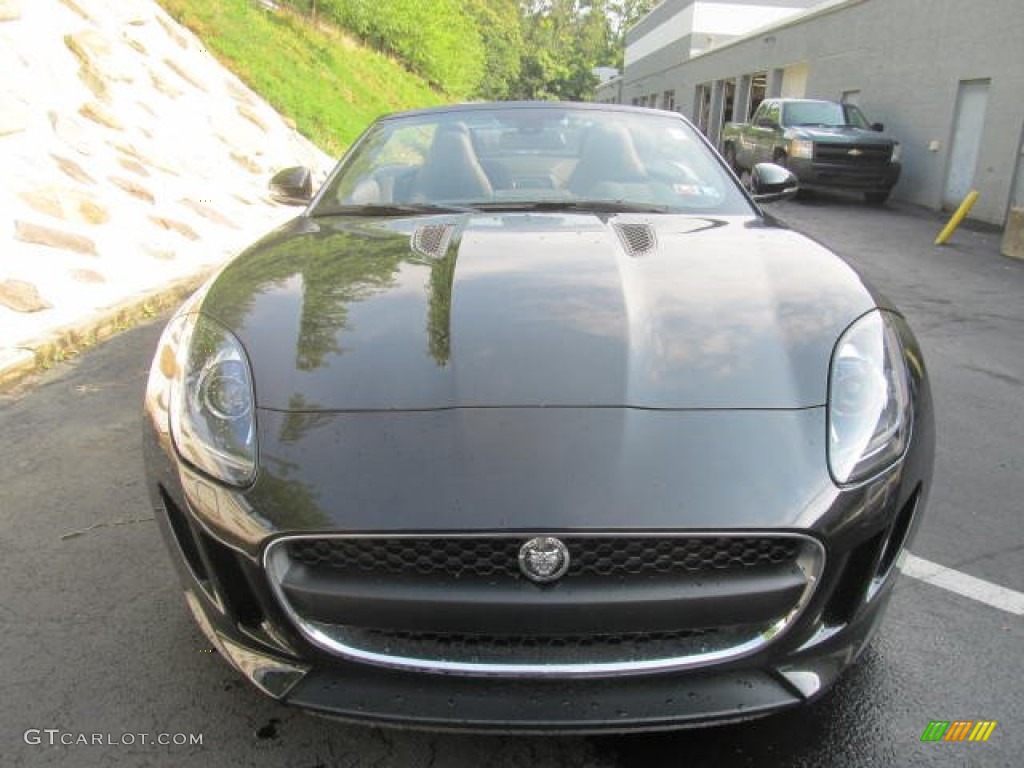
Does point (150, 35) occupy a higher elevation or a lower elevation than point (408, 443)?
higher

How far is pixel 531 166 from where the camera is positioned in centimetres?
339

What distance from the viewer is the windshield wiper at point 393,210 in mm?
2981

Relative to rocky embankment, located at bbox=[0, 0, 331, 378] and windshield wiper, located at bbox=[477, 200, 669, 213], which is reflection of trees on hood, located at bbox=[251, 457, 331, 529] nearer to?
windshield wiper, located at bbox=[477, 200, 669, 213]

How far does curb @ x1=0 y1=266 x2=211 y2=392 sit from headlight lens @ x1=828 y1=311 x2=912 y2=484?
4109mm

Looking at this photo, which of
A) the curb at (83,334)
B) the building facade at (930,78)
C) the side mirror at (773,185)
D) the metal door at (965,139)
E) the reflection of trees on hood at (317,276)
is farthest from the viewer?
the metal door at (965,139)

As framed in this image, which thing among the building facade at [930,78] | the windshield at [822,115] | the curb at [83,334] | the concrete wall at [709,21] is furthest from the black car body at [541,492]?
the concrete wall at [709,21]

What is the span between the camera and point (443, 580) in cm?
161

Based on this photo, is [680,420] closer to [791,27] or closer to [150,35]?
[150,35]

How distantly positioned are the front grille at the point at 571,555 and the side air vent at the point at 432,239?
1.06m

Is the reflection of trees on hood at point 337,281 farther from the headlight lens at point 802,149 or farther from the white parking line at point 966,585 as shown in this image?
the headlight lens at point 802,149

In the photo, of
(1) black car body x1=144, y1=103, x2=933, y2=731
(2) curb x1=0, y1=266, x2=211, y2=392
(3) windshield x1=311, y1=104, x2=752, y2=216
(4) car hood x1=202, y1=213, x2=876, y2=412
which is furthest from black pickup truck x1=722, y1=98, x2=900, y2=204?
(1) black car body x1=144, y1=103, x2=933, y2=731

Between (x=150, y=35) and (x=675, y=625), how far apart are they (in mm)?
13628

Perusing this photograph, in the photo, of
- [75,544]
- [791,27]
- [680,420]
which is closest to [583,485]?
[680,420]

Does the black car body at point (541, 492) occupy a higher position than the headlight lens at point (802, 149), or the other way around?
the headlight lens at point (802, 149)
